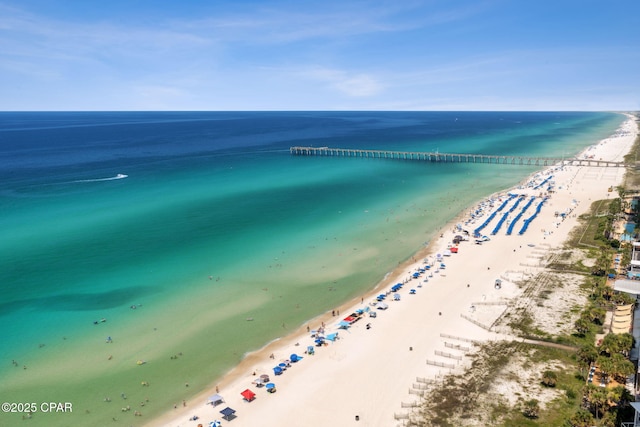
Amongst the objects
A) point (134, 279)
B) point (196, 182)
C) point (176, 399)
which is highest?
point (196, 182)

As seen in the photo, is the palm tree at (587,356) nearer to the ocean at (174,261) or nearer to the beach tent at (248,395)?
the ocean at (174,261)

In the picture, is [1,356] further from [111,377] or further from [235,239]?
[235,239]

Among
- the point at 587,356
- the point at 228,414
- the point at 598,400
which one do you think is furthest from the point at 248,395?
the point at 587,356

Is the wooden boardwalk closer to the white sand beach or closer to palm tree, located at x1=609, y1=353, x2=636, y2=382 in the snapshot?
the white sand beach

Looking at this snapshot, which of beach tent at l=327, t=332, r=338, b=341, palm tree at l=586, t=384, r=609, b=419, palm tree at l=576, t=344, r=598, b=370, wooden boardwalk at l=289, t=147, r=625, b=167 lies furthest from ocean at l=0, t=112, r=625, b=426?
palm tree at l=586, t=384, r=609, b=419

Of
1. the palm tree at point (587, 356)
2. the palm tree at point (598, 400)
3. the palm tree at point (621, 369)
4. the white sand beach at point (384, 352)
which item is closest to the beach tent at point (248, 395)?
the white sand beach at point (384, 352)

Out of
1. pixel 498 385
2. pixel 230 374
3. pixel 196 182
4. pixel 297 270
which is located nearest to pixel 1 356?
pixel 230 374
